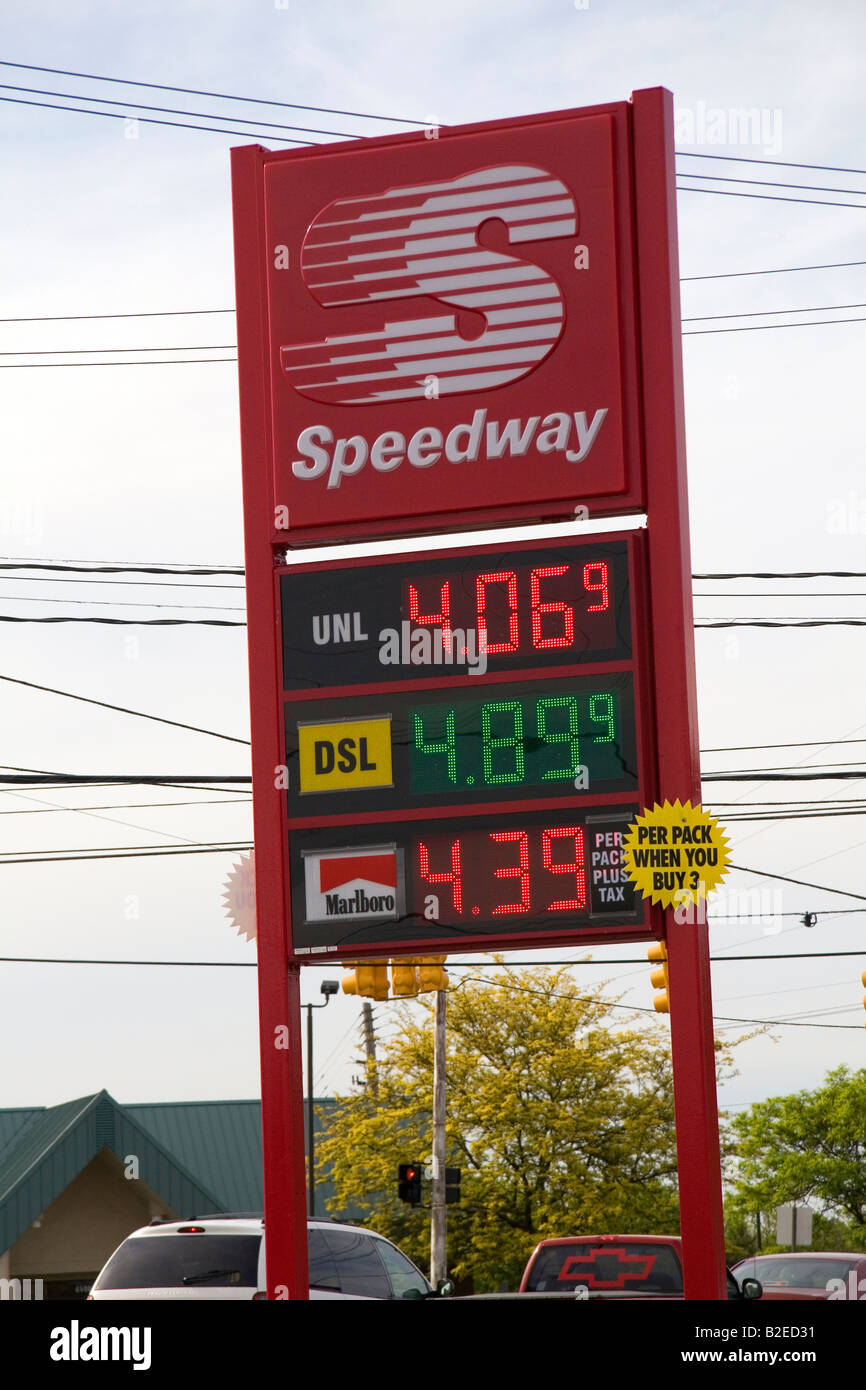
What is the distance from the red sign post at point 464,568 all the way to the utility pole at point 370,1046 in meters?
30.1

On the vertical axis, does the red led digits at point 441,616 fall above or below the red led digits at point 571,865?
above

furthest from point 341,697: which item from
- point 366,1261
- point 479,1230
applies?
point 479,1230

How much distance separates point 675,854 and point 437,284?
12.2 ft

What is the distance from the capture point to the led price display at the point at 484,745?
9125mm

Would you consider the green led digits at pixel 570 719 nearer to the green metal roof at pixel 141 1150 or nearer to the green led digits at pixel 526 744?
the green led digits at pixel 526 744

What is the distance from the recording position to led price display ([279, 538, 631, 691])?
30.4 feet

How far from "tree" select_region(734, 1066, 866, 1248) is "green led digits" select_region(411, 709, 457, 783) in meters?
45.7

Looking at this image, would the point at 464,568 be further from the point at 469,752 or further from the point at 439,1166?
the point at 439,1166

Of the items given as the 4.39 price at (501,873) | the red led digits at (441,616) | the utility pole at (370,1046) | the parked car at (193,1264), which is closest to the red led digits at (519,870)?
the 4.39 price at (501,873)

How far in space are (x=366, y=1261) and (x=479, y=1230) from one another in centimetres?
2363

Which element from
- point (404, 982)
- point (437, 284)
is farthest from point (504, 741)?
point (404, 982)

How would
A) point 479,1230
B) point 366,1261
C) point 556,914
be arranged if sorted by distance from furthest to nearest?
point 479,1230 → point 366,1261 → point 556,914
